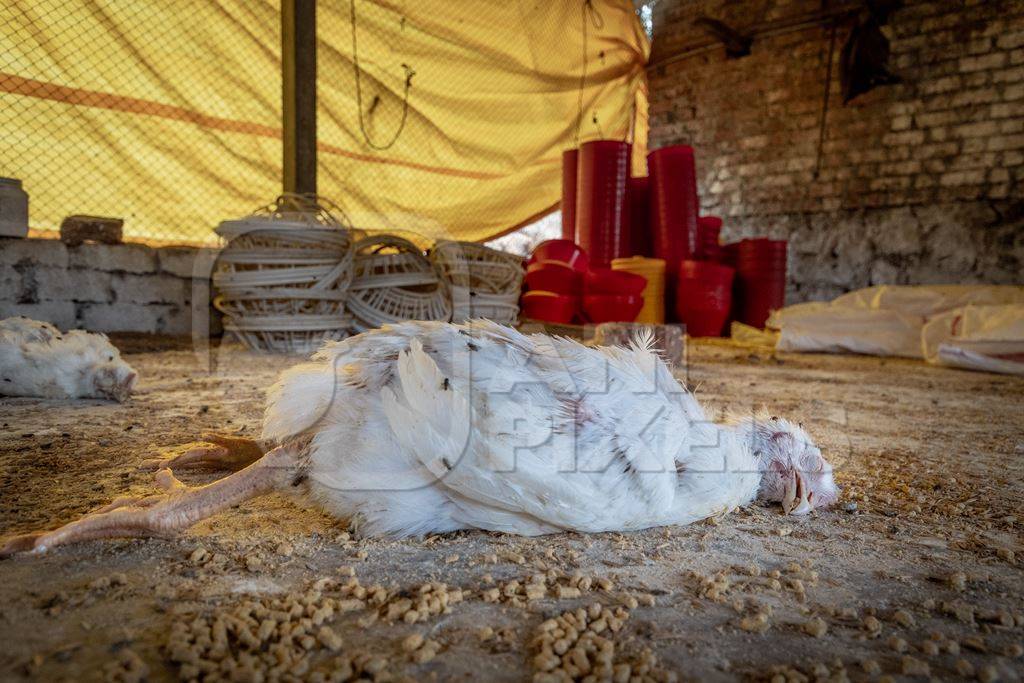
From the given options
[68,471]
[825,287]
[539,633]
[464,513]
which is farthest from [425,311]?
[825,287]

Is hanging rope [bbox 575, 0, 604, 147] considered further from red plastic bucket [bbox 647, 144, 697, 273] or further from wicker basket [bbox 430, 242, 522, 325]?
wicker basket [bbox 430, 242, 522, 325]

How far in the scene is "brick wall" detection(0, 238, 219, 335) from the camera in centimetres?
458

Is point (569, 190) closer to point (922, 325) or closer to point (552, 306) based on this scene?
point (552, 306)

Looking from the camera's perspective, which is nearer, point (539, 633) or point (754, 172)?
point (539, 633)

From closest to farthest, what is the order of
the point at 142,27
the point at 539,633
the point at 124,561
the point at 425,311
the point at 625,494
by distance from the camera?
the point at 539,633 → the point at 124,561 → the point at 625,494 → the point at 425,311 → the point at 142,27

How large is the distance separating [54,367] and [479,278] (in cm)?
291

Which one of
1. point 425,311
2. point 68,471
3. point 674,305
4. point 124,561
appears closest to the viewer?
point 124,561

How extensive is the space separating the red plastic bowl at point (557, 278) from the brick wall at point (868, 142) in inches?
179

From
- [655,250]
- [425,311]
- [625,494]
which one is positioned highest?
[655,250]

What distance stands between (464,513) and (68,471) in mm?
1162

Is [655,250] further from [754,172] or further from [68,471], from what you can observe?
[68,471]

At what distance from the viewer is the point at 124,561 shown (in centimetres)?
113

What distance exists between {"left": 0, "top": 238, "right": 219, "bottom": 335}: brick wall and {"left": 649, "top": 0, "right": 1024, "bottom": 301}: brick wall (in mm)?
7586

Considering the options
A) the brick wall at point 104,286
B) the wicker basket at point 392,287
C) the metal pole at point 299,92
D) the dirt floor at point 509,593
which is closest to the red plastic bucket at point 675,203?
the wicker basket at point 392,287
